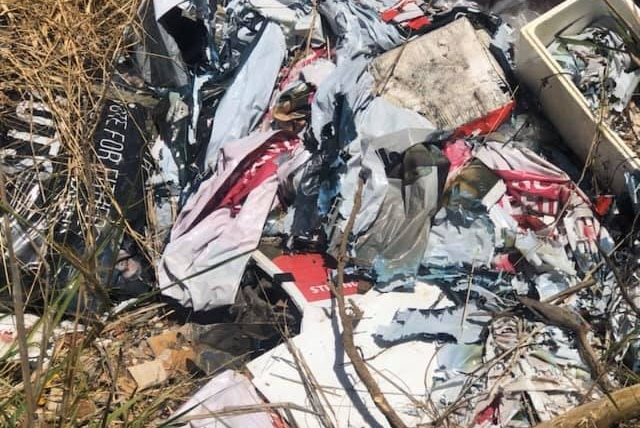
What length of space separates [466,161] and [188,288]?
0.87 metres

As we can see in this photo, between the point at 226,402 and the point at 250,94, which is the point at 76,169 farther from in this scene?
the point at 226,402

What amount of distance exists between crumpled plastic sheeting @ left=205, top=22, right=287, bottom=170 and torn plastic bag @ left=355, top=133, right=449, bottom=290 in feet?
1.65

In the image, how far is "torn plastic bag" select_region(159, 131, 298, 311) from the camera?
87.0 inches

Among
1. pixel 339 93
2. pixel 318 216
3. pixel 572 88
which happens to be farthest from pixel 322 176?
pixel 572 88

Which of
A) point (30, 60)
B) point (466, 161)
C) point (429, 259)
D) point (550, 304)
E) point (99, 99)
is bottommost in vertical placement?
point (550, 304)

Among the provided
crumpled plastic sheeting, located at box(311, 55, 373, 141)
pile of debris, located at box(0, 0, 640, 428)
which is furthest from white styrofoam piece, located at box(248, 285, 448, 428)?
crumpled plastic sheeting, located at box(311, 55, 373, 141)

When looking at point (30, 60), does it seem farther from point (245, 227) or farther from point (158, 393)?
point (158, 393)

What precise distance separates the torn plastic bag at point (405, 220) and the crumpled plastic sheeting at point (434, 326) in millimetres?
108

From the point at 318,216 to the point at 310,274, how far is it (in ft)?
0.55

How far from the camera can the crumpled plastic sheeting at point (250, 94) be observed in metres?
2.45

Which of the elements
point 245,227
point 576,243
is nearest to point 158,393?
point 245,227

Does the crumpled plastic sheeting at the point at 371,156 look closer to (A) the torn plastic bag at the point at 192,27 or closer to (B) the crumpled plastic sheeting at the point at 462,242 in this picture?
(B) the crumpled plastic sheeting at the point at 462,242

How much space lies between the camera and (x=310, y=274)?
2.22 metres

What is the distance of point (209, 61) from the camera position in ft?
8.34
